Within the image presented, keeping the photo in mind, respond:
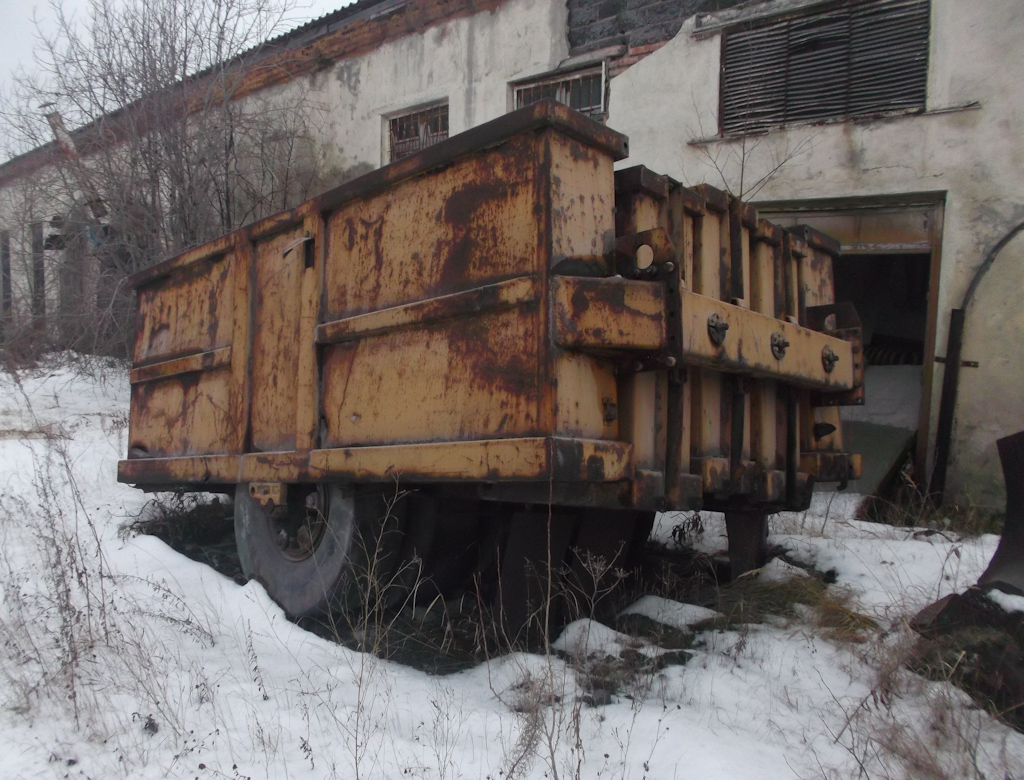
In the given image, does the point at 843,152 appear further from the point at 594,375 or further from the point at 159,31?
the point at 159,31

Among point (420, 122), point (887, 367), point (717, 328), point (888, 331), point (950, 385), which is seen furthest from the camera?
point (420, 122)

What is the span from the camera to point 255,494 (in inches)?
151

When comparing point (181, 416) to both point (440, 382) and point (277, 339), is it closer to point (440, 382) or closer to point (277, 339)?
point (277, 339)

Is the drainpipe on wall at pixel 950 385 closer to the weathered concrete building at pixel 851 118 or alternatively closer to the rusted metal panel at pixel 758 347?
the weathered concrete building at pixel 851 118

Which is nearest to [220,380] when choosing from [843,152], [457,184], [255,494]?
[255,494]

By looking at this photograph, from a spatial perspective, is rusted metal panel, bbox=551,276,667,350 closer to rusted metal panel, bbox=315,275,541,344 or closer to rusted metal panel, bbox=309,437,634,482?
rusted metal panel, bbox=315,275,541,344

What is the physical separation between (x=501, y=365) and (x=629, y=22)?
655 centimetres

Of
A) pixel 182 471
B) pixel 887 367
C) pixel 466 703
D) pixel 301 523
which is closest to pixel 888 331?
pixel 887 367

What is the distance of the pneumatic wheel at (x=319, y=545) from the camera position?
11.4 ft

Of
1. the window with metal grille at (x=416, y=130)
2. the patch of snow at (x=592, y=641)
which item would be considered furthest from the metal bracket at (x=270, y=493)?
the window with metal grille at (x=416, y=130)

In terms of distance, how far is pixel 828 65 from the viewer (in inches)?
276

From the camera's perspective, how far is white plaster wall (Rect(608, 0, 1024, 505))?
19.8ft

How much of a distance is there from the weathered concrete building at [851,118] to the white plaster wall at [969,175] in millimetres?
11

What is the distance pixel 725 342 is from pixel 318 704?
6.18 ft
